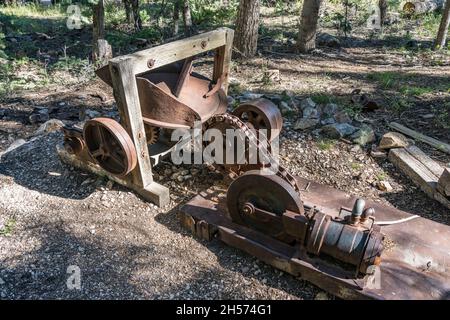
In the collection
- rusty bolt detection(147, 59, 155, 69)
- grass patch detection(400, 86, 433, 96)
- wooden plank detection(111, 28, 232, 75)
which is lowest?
grass patch detection(400, 86, 433, 96)

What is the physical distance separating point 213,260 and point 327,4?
40.6 feet

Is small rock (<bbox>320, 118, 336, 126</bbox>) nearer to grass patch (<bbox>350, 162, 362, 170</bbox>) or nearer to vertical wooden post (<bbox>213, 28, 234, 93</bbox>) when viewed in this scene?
grass patch (<bbox>350, 162, 362, 170</bbox>)

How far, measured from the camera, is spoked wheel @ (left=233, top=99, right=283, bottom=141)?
13.2 feet

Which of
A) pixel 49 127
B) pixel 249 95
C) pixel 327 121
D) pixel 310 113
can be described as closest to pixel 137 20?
pixel 249 95

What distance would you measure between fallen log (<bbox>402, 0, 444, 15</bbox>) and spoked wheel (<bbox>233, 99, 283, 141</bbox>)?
10226 millimetres

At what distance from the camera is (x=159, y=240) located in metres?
3.59

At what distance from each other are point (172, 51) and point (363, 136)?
2.71 meters

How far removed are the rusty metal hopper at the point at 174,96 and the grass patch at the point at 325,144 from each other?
4.69ft

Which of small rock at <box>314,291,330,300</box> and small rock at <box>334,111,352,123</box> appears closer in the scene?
small rock at <box>314,291,330,300</box>

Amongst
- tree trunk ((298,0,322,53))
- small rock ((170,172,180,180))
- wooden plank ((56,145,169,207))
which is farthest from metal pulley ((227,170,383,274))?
tree trunk ((298,0,322,53))

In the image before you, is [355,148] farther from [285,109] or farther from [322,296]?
[322,296]
